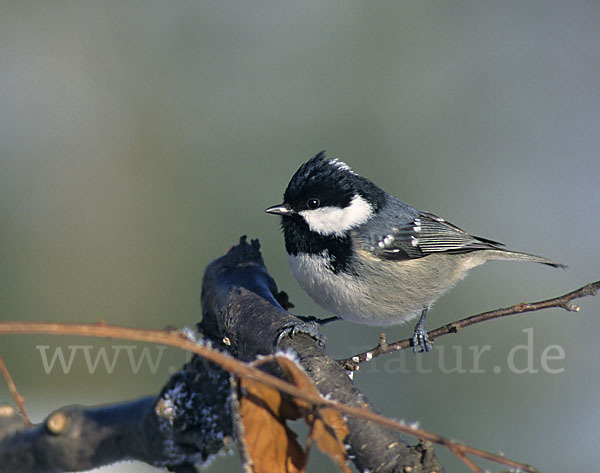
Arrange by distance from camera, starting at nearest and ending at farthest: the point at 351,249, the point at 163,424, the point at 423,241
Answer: the point at 163,424
the point at 351,249
the point at 423,241

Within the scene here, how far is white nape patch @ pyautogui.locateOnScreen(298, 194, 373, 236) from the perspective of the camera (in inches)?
103

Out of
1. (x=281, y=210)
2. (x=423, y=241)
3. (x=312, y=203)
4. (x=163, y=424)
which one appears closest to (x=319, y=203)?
(x=312, y=203)

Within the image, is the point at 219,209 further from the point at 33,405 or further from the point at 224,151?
the point at 33,405

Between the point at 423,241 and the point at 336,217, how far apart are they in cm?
53

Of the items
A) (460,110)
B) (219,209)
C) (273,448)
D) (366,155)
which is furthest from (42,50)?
A: (273,448)

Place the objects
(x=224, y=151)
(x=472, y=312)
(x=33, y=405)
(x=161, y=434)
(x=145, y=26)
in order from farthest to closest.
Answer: (x=145, y=26) < (x=224, y=151) < (x=472, y=312) < (x=33, y=405) < (x=161, y=434)

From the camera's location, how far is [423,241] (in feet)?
9.58

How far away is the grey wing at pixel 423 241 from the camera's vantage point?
2.74 metres

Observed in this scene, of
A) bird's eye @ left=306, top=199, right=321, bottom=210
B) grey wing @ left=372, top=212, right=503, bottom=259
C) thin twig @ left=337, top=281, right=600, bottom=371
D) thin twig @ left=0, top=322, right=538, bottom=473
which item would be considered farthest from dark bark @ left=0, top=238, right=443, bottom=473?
grey wing @ left=372, top=212, right=503, bottom=259

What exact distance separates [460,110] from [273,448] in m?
4.90

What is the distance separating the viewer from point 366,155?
16.4 feet

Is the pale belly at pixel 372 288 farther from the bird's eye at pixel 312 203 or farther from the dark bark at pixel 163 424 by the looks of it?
the dark bark at pixel 163 424

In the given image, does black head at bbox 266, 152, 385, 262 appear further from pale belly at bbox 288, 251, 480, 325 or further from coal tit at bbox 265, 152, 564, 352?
pale belly at bbox 288, 251, 480, 325

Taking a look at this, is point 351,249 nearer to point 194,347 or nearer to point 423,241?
point 423,241
